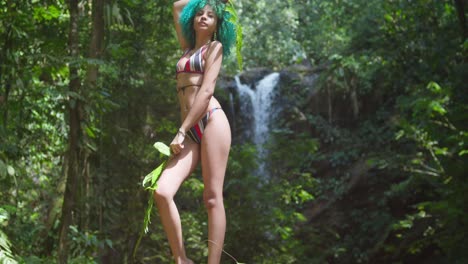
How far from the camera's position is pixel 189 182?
8.51 metres

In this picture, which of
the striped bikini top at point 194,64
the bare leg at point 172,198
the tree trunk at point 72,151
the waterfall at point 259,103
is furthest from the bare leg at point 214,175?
the waterfall at point 259,103

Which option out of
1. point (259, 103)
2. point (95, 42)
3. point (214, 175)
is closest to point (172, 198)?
point (214, 175)

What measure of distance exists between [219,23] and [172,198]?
44.6 inches

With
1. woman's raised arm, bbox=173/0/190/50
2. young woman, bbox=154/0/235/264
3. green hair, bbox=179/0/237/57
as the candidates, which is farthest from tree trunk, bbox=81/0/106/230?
young woman, bbox=154/0/235/264

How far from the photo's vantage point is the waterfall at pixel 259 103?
15.8 metres

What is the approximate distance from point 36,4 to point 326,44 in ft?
44.3

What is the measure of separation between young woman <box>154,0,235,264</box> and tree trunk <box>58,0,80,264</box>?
7.87ft

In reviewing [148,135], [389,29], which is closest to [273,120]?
[389,29]

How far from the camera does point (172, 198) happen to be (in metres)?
3.29

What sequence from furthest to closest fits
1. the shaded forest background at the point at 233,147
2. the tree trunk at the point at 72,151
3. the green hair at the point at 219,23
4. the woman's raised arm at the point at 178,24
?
1. the shaded forest background at the point at 233,147
2. the tree trunk at the point at 72,151
3. the woman's raised arm at the point at 178,24
4. the green hair at the point at 219,23

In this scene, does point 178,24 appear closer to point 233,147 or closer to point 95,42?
point 95,42

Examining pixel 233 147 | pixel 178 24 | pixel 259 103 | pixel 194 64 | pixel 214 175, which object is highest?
pixel 178 24

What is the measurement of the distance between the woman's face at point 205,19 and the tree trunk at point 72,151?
2.37 m

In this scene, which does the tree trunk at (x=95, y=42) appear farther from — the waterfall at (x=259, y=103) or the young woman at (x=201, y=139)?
the waterfall at (x=259, y=103)
